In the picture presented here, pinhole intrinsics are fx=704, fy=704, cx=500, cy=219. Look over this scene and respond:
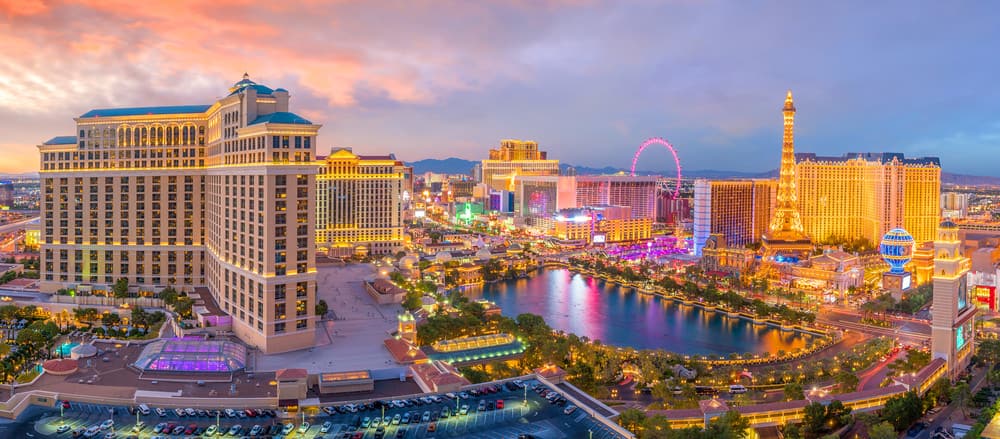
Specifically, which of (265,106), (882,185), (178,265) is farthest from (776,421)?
(882,185)

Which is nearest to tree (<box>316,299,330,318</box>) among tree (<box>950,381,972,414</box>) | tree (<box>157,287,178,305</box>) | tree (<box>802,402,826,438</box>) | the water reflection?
tree (<box>157,287,178,305</box>)

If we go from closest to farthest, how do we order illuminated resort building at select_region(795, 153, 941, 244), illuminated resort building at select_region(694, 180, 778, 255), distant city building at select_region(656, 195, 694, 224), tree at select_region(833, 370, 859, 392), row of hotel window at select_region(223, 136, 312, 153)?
row of hotel window at select_region(223, 136, 312, 153) < tree at select_region(833, 370, 859, 392) < illuminated resort building at select_region(795, 153, 941, 244) < illuminated resort building at select_region(694, 180, 778, 255) < distant city building at select_region(656, 195, 694, 224)

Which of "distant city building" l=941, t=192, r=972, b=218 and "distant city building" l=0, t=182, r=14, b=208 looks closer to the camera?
"distant city building" l=941, t=192, r=972, b=218

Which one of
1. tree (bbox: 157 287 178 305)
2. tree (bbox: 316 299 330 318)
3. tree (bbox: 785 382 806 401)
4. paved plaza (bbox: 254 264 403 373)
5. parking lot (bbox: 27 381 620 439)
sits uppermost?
tree (bbox: 157 287 178 305)

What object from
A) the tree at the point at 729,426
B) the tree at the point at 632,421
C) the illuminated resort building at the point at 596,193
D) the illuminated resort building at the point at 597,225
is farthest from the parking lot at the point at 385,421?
the illuminated resort building at the point at 596,193

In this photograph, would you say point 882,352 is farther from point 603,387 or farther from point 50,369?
point 50,369

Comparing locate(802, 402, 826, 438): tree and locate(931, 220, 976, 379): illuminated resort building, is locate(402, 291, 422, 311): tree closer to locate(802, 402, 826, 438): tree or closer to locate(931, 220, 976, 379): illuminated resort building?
locate(802, 402, 826, 438): tree
